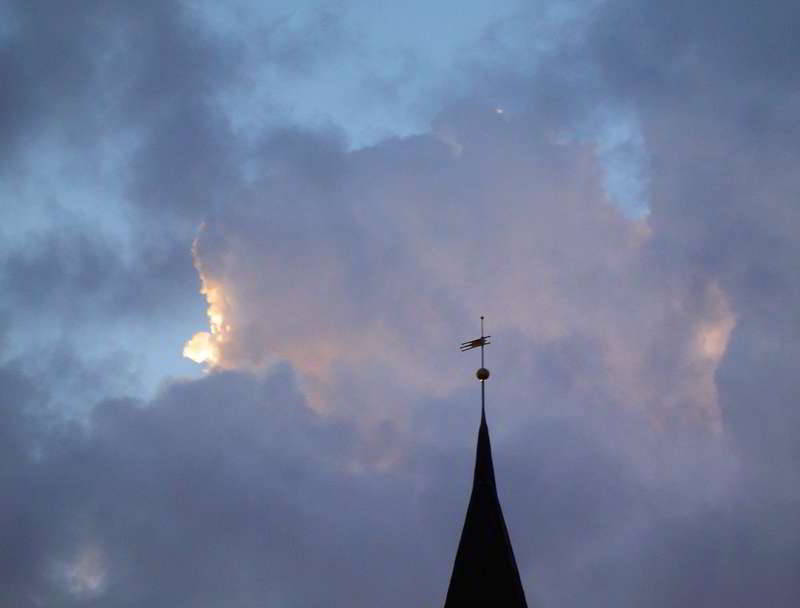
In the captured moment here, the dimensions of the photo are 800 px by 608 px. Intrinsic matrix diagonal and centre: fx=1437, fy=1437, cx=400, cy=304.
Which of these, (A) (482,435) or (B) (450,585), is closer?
(B) (450,585)

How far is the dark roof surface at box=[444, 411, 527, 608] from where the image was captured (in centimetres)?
6519

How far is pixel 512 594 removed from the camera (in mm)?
65125

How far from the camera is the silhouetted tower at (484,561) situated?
65.2 metres

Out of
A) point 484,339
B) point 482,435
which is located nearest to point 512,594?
point 482,435

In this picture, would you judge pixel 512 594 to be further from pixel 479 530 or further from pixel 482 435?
pixel 482 435

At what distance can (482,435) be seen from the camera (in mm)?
71188

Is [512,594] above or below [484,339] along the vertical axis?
below

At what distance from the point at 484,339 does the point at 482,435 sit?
553 centimetres

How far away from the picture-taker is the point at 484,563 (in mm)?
66125

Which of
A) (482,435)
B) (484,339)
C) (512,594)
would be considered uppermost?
(484,339)

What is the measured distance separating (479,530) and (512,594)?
3.66 meters

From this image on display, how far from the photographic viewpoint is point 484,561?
66188mm

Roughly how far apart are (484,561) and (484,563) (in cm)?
10

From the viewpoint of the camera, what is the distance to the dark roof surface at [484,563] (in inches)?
2566
